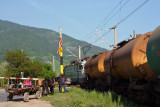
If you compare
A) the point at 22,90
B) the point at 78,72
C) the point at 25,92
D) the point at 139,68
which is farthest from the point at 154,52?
the point at 78,72

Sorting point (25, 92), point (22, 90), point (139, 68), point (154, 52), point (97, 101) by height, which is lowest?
point (97, 101)

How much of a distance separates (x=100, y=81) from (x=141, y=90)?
8.88m

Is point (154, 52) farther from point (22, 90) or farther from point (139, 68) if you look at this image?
point (22, 90)

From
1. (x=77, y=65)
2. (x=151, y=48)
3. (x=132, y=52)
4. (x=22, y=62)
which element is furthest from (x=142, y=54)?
(x=22, y=62)

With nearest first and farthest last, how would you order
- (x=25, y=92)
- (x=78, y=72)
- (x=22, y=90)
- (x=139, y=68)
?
(x=139, y=68) → (x=22, y=90) → (x=25, y=92) → (x=78, y=72)

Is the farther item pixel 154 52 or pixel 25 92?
pixel 25 92

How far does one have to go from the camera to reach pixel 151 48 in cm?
986

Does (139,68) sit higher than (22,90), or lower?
higher

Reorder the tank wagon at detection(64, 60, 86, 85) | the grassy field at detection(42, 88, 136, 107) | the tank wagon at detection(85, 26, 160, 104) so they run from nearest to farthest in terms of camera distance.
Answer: the tank wagon at detection(85, 26, 160, 104) < the grassy field at detection(42, 88, 136, 107) < the tank wagon at detection(64, 60, 86, 85)

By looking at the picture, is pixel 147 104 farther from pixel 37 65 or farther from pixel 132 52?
pixel 37 65

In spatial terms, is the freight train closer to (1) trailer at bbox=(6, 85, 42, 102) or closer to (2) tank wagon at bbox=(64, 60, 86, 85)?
(1) trailer at bbox=(6, 85, 42, 102)

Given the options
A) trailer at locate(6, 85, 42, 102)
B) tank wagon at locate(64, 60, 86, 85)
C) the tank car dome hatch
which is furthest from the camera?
tank wagon at locate(64, 60, 86, 85)

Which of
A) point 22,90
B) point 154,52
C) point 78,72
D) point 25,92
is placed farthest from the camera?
point 78,72

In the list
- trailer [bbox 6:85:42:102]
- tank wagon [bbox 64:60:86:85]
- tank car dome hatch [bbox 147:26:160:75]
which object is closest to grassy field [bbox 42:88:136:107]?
trailer [bbox 6:85:42:102]
